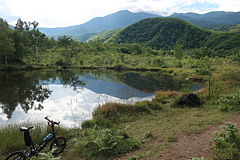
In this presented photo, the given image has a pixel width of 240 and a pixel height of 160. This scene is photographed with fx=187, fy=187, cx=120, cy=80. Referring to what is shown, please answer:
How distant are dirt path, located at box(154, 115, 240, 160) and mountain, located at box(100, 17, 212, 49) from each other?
14078 cm

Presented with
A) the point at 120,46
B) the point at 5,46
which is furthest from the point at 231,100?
the point at 120,46

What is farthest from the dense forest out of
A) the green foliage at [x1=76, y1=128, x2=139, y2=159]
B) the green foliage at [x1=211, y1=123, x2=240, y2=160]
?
the green foliage at [x1=211, y1=123, x2=240, y2=160]

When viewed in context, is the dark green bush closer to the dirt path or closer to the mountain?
the dirt path

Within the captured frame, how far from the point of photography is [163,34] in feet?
535

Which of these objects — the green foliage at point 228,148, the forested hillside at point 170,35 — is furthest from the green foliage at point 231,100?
the forested hillside at point 170,35

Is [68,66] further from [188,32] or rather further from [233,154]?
[188,32]

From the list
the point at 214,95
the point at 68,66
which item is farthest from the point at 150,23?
the point at 214,95

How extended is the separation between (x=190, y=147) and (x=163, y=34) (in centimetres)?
16682

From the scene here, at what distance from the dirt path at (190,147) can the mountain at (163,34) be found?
5543 inches

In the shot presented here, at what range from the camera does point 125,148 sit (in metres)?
5.99

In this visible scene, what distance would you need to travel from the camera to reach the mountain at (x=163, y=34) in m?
145

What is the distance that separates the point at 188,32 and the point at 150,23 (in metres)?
44.7

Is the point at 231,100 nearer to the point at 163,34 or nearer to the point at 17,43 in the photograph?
the point at 17,43

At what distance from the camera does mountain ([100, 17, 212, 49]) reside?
145 metres
